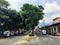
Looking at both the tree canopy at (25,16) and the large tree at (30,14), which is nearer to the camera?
the tree canopy at (25,16)

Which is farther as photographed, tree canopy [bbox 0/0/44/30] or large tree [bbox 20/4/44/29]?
large tree [bbox 20/4/44/29]

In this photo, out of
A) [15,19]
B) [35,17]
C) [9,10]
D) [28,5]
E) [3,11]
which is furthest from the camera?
[28,5]

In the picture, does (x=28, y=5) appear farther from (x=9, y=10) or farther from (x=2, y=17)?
(x=2, y=17)

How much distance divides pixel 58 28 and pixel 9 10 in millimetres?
17405

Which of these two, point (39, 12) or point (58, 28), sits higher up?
point (39, 12)

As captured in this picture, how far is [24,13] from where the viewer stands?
81.9m

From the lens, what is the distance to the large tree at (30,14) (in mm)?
80938

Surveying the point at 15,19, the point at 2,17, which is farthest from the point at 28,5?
the point at 2,17

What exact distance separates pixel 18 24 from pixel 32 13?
24.0 feet

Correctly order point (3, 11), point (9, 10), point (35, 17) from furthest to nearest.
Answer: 1. point (35, 17)
2. point (9, 10)
3. point (3, 11)

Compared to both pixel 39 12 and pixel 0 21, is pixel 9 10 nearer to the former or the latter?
pixel 0 21

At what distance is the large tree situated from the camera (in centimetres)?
8094

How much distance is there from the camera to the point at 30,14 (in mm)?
81125

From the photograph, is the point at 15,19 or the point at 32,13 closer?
the point at 15,19
